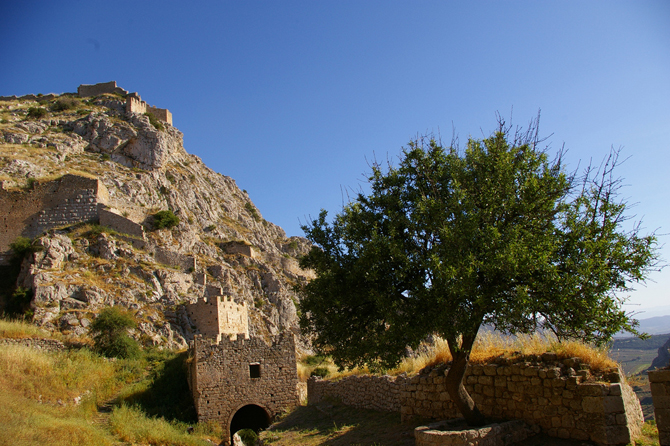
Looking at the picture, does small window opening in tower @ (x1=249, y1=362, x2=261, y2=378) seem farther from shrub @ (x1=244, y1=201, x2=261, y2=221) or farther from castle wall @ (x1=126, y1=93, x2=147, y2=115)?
castle wall @ (x1=126, y1=93, x2=147, y2=115)

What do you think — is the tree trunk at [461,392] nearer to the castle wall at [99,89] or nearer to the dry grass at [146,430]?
the dry grass at [146,430]

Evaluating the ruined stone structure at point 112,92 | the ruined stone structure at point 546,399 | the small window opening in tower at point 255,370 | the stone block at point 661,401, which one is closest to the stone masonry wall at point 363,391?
the ruined stone structure at point 546,399

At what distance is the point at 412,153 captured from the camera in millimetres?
10352

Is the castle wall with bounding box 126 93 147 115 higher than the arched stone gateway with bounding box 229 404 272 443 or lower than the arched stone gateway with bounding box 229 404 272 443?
higher

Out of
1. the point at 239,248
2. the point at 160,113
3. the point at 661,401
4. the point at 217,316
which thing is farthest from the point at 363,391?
the point at 160,113

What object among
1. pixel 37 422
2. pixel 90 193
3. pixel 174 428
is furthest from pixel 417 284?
pixel 90 193

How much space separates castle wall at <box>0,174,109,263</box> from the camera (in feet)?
113

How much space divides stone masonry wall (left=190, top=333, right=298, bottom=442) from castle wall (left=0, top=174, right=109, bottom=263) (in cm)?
2430

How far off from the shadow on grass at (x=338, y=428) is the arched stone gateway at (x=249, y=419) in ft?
8.53

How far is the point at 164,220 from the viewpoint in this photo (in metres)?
38.8

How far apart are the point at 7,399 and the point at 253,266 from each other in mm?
31737

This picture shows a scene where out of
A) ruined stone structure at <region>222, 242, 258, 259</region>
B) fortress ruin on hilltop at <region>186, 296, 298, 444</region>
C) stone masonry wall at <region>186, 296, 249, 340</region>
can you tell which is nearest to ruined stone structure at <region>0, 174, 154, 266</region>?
stone masonry wall at <region>186, 296, 249, 340</region>

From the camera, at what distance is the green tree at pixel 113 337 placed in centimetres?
2288

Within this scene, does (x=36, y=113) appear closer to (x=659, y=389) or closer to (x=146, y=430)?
(x=146, y=430)
